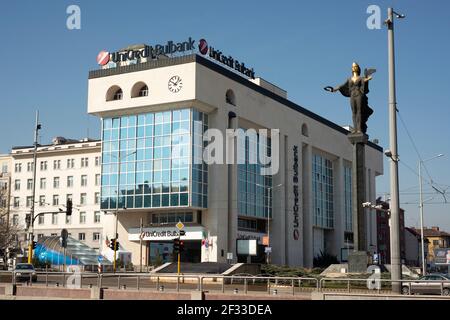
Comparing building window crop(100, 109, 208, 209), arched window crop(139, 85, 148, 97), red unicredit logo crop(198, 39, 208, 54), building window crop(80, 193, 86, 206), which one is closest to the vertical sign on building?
building window crop(100, 109, 208, 209)

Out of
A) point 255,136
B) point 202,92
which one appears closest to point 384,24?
point 202,92

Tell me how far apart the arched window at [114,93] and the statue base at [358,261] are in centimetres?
4199

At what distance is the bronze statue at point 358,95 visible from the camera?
39.1m

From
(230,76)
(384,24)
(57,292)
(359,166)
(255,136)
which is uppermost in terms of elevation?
(230,76)

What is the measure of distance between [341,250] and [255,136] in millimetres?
30847

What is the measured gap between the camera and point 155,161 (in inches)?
2744

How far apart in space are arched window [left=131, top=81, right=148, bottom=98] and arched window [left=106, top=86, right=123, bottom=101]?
1.99 metres

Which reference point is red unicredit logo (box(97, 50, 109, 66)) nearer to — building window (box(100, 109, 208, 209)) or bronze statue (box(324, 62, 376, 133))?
building window (box(100, 109, 208, 209))

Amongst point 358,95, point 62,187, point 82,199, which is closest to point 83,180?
point 82,199

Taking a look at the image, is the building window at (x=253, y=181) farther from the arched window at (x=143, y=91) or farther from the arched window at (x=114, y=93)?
the arched window at (x=114, y=93)

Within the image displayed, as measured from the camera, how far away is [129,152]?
235ft

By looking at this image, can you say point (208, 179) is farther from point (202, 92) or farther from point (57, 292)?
point (57, 292)

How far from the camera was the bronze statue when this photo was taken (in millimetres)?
39125

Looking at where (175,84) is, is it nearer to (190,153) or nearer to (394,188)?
(190,153)
